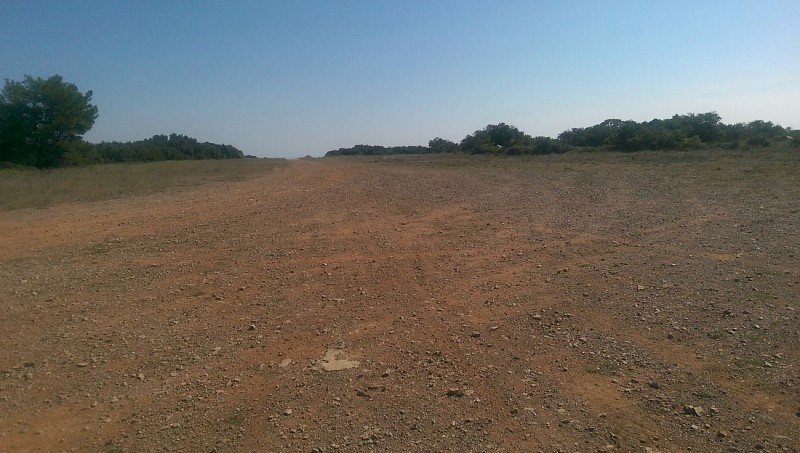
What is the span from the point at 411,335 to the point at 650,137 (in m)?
27.1

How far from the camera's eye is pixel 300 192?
15742 mm

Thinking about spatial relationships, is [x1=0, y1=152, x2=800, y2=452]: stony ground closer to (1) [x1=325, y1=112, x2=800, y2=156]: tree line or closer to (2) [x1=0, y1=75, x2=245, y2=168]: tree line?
(1) [x1=325, y1=112, x2=800, y2=156]: tree line

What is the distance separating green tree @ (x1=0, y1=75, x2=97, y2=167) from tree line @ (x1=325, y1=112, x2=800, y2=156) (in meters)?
25.3

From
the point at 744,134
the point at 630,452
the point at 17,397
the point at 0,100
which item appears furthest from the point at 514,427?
the point at 0,100

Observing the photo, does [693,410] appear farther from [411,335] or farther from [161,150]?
[161,150]

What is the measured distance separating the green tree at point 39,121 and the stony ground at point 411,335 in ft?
76.1

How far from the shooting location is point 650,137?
1099 inches

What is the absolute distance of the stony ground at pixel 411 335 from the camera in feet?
11.1

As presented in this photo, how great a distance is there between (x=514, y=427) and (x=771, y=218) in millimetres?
7474

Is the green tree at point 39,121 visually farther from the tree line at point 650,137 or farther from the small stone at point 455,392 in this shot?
the small stone at point 455,392

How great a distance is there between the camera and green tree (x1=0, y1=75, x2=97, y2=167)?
27.7m

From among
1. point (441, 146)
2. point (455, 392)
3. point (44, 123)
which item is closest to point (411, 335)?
point (455, 392)

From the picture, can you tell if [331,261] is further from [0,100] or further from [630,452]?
[0,100]

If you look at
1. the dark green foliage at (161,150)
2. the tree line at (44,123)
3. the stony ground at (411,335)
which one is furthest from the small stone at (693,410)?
the dark green foliage at (161,150)
